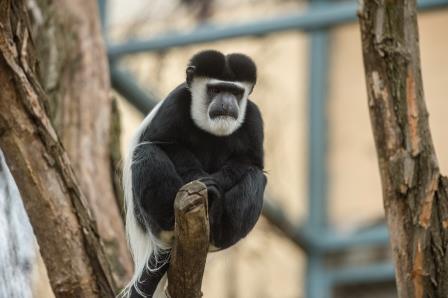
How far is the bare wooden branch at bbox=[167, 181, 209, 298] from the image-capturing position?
257 cm

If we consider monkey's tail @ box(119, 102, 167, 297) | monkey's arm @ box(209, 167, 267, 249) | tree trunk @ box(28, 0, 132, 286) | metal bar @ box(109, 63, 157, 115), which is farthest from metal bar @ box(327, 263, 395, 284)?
monkey's arm @ box(209, 167, 267, 249)

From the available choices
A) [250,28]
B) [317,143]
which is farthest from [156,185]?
[317,143]

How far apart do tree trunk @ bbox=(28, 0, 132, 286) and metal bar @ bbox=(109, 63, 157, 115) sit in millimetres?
1153

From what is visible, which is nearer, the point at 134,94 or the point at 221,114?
the point at 221,114

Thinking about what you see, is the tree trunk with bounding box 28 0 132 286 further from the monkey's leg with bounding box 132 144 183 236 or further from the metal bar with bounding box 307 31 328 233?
the metal bar with bounding box 307 31 328 233

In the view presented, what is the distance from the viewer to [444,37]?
7168 millimetres

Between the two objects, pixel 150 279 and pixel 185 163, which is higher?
pixel 185 163

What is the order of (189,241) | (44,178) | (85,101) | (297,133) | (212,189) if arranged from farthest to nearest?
(297,133) → (85,101) → (212,189) → (44,178) → (189,241)

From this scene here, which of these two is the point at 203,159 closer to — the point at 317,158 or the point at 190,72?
the point at 190,72

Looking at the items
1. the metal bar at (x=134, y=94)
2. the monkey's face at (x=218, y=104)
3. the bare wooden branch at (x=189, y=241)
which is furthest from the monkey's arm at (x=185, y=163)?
the metal bar at (x=134, y=94)

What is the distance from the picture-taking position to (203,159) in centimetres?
334

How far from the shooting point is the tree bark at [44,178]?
9.55 feet

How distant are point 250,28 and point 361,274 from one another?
233cm

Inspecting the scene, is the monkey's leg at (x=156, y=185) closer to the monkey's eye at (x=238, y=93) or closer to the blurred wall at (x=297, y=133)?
the monkey's eye at (x=238, y=93)
